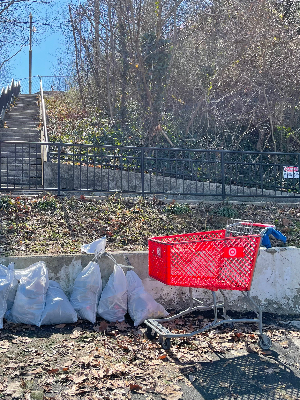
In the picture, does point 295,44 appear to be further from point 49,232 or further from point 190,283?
point 190,283

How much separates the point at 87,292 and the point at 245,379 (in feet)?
7.48

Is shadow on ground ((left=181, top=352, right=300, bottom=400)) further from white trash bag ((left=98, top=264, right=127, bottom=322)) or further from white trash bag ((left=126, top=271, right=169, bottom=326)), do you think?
white trash bag ((left=98, top=264, right=127, bottom=322))

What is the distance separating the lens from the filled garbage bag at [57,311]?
17.5 ft

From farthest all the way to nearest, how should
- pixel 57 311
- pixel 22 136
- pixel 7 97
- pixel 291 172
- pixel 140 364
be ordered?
pixel 7 97 → pixel 22 136 → pixel 291 172 → pixel 57 311 → pixel 140 364

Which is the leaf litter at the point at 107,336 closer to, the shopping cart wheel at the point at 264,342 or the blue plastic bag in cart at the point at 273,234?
the shopping cart wheel at the point at 264,342

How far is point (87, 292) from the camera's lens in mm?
5688

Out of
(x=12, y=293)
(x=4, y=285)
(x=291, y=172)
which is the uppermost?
(x=291, y=172)

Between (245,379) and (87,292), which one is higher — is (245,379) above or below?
→ below

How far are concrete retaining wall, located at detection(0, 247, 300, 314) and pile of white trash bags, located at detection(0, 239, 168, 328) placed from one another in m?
0.28

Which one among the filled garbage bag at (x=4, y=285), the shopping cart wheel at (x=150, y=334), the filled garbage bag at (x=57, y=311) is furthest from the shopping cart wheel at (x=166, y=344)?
the filled garbage bag at (x=4, y=285)

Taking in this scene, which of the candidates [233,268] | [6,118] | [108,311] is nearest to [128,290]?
[108,311]

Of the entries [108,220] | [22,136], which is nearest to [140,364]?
[108,220]

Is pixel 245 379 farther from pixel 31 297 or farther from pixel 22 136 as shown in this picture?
pixel 22 136

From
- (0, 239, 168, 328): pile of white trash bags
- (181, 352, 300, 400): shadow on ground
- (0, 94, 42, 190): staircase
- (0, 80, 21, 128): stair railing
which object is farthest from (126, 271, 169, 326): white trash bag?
(0, 80, 21, 128): stair railing
